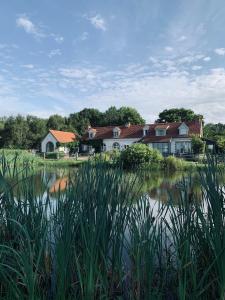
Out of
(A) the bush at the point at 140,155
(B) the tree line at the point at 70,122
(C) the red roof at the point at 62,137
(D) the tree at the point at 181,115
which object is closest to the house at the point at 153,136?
(C) the red roof at the point at 62,137

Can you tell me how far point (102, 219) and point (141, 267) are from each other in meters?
0.57

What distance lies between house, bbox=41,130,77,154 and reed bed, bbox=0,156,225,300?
1438 inches

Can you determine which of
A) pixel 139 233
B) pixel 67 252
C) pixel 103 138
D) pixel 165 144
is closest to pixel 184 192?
pixel 139 233

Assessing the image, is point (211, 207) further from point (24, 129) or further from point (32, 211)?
point (24, 129)

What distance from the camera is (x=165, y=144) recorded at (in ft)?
110

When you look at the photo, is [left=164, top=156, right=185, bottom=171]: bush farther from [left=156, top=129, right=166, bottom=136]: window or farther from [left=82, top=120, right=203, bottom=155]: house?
[left=156, top=129, right=166, bottom=136]: window

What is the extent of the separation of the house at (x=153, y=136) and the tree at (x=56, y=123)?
34.6 ft

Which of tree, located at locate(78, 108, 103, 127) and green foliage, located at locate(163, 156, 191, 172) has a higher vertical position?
tree, located at locate(78, 108, 103, 127)

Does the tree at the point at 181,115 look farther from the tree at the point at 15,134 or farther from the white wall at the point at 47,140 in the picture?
the tree at the point at 15,134

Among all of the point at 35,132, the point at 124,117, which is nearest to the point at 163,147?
the point at 124,117

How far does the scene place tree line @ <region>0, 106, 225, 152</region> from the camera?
141 ft

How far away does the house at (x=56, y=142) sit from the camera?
127ft

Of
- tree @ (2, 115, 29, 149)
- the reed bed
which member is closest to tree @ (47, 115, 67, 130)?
tree @ (2, 115, 29, 149)

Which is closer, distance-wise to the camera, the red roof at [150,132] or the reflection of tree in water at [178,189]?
the reflection of tree in water at [178,189]
